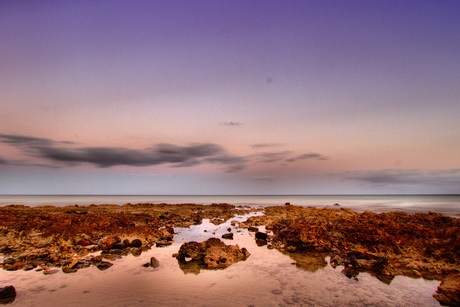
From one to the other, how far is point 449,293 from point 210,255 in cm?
922

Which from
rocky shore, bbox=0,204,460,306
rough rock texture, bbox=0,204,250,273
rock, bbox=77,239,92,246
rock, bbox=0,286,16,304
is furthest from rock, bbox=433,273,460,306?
rock, bbox=77,239,92,246

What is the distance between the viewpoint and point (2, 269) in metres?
11.1

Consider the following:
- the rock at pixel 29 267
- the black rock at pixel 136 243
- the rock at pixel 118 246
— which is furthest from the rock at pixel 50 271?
the black rock at pixel 136 243

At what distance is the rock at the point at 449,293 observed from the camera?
26.2 ft

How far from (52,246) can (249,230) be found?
14.1 meters

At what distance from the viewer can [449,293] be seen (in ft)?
26.9

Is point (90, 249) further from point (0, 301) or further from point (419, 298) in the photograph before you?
point (419, 298)

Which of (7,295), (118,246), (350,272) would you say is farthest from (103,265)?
(350,272)

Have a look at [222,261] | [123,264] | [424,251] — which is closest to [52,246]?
[123,264]

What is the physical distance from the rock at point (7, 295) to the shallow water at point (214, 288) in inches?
7.1

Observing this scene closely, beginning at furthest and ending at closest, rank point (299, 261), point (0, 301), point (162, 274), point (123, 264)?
point (299, 261) < point (123, 264) < point (162, 274) < point (0, 301)

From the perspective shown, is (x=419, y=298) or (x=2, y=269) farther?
(x=2, y=269)

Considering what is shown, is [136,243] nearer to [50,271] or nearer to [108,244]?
[108,244]

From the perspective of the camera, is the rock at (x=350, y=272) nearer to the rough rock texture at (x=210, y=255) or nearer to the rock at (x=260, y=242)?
the rough rock texture at (x=210, y=255)
